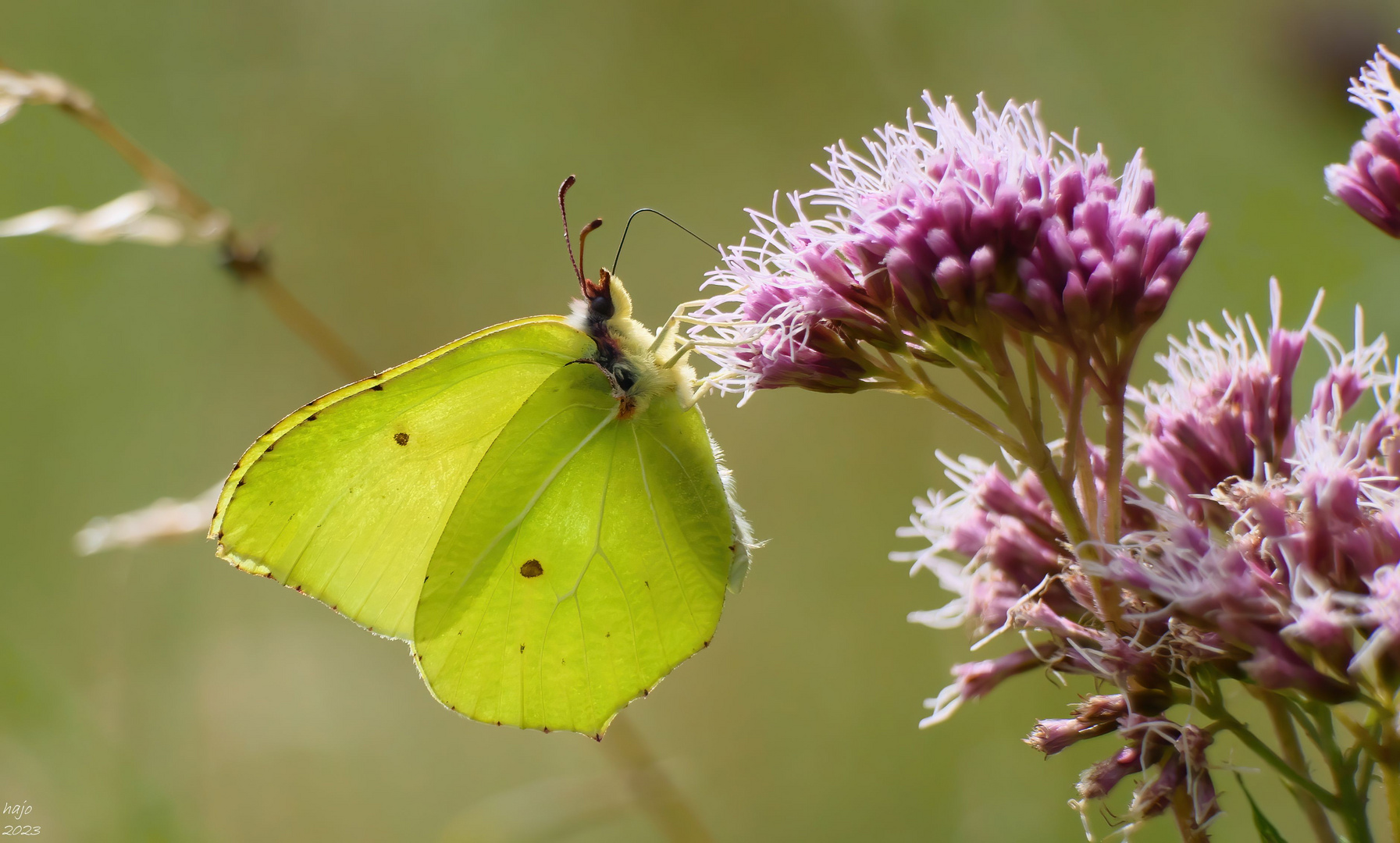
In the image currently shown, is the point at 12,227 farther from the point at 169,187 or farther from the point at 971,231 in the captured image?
the point at 971,231

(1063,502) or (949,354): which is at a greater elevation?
(949,354)

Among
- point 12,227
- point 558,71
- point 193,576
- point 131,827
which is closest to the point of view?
point 12,227

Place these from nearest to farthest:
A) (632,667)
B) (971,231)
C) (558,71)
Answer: (971,231) < (632,667) < (558,71)

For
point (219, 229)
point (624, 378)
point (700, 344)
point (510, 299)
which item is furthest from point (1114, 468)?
point (510, 299)

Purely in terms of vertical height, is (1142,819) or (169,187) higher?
(169,187)

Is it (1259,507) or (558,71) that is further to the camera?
(558,71)

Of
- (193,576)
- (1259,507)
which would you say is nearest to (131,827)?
(193,576)

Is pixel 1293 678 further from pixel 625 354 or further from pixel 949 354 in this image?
pixel 625 354
